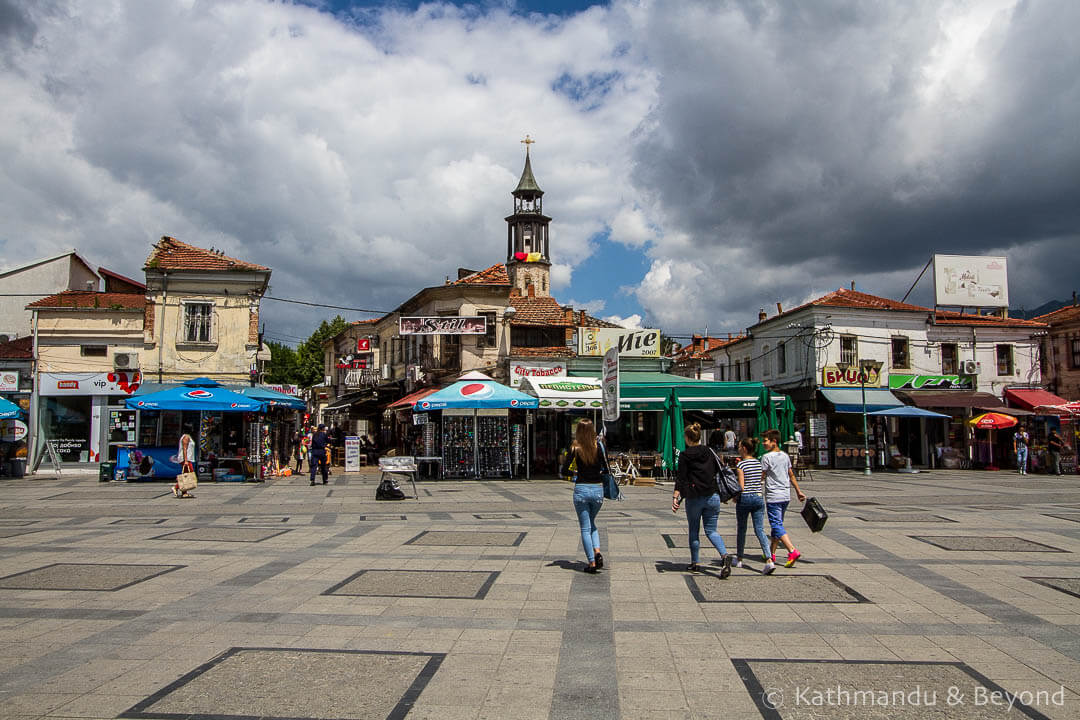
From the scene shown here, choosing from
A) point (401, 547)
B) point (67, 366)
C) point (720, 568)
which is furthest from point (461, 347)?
point (720, 568)

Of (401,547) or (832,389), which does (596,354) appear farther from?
(401,547)

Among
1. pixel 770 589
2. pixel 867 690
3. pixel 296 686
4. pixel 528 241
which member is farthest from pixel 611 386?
pixel 528 241

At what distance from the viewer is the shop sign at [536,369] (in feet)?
102

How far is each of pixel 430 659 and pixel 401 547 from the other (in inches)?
203

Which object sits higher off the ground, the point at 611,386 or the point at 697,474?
the point at 611,386

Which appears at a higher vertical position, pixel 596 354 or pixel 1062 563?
pixel 596 354

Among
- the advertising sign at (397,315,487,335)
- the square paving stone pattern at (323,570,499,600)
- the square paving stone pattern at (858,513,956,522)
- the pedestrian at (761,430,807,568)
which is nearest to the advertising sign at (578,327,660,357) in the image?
the advertising sign at (397,315,487,335)

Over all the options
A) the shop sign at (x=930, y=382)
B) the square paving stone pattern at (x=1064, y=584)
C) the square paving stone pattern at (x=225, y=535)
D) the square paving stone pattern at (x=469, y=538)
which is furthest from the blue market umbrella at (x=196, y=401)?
the shop sign at (x=930, y=382)

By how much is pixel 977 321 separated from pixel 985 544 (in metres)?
29.6

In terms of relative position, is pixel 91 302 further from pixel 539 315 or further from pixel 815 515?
pixel 815 515

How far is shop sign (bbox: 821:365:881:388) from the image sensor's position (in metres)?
33.5

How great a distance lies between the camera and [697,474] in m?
8.26

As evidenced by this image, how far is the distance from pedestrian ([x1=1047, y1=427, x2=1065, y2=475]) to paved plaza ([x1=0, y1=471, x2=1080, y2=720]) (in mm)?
17190

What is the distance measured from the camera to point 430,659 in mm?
5398
